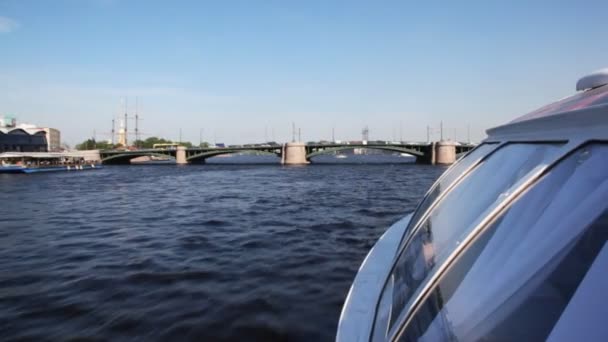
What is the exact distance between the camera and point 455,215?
267cm

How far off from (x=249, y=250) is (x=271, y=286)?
8.23ft

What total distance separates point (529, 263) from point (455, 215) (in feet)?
4.13

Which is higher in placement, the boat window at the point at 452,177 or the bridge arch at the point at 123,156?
the bridge arch at the point at 123,156

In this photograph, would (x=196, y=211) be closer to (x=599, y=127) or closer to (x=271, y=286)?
(x=271, y=286)

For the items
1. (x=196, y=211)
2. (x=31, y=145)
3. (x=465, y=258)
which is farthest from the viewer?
(x=31, y=145)

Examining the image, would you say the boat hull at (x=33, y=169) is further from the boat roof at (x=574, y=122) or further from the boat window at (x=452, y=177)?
the boat roof at (x=574, y=122)

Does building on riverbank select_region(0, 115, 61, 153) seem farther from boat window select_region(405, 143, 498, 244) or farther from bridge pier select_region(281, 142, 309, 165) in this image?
boat window select_region(405, 143, 498, 244)

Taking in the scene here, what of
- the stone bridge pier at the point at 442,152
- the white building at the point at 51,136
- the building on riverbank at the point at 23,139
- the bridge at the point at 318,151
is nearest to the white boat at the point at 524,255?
the bridge at the point at 318,151

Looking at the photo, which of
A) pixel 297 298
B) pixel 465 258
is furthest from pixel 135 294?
pixel 465 258

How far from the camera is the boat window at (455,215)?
7.15 ft

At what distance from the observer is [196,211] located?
605 inches

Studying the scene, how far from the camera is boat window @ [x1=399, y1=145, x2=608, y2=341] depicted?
1.27 metres

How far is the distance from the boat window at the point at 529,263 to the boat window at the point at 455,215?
0.60 ft

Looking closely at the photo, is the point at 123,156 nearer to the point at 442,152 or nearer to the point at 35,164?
the point at 35,164
